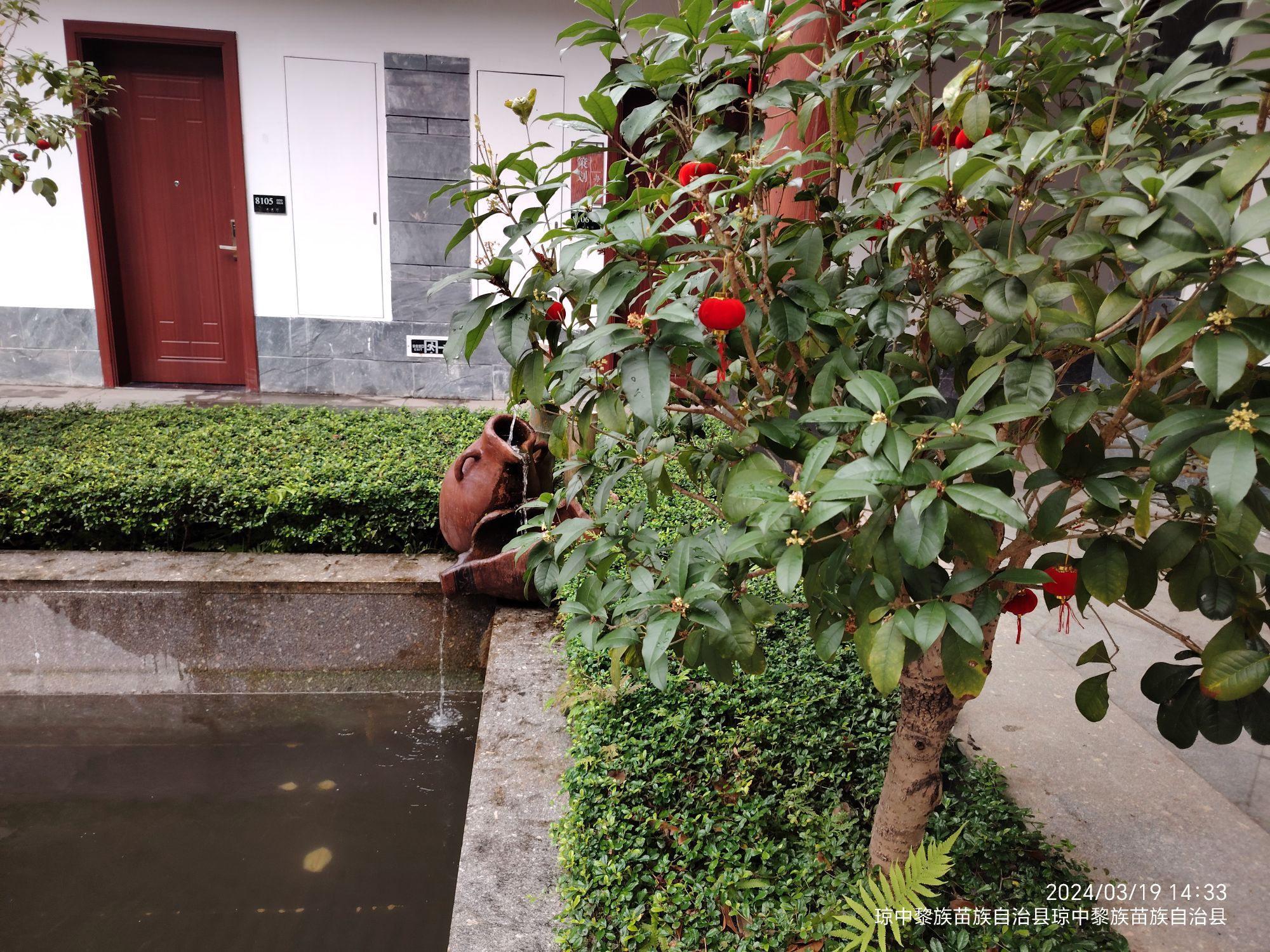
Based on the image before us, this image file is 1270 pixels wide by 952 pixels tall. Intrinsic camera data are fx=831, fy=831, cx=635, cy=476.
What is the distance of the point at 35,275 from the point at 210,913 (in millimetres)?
5741

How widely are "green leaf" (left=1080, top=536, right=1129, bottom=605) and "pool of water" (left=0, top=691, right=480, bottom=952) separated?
1.80 meters

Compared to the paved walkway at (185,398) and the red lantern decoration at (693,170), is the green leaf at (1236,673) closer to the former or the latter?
the red lantern decoration at (693,170)

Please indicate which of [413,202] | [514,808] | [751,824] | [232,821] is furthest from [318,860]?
[413,202]

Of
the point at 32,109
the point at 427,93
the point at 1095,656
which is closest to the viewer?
the point at 1095,656

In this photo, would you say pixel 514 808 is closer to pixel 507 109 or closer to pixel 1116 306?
pixel 1116 306

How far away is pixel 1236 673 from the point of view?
112 cm

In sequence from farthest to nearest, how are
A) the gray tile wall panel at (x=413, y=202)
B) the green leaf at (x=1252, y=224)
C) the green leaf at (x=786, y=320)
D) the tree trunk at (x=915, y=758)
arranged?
the gray tile wall panel at (x=413, y=202) → the tree trunk at (x=915, y=758) → the green leaf at (x=786, y=320) → the green leaf at (x=1252, y=224)

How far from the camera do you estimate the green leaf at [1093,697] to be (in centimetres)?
141

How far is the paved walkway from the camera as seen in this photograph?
19.2 feet

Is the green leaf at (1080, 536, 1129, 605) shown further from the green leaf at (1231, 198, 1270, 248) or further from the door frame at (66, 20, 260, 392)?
the door frame at (66, 20, 260, 392)

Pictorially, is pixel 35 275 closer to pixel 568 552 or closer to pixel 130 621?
pixel 130 621

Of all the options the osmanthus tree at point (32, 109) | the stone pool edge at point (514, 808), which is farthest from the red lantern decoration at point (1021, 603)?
the osmanthus tree at point (32, 109)

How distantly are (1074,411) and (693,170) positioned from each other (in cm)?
66

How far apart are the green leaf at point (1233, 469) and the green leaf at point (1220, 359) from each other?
2.1 inches
